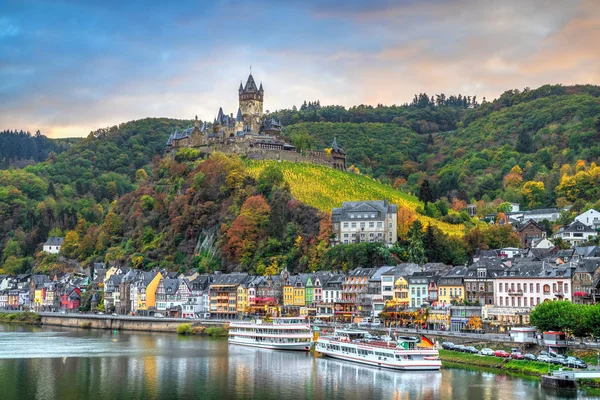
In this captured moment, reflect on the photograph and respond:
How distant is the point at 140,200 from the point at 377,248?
176 feet

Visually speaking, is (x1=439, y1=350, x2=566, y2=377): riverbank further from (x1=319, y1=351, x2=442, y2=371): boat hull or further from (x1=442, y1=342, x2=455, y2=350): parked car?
(x1=319, y1=351, x2=442, y2=371): boat hull

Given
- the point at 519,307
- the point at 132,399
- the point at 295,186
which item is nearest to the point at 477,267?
the point at 519,307

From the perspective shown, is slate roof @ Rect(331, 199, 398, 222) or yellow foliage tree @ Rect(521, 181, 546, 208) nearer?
slate roof @ Rect(331, 199, 398, 222)

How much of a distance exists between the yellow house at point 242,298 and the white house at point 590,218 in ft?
130

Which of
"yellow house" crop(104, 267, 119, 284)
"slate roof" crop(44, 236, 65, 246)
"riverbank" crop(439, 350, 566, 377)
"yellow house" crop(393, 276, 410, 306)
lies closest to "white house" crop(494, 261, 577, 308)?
"riverbank" crop(439, 350, 566, 377)

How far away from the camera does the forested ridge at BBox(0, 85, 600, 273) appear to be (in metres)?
109

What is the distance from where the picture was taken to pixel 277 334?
260 feet

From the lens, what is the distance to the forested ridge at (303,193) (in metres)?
109

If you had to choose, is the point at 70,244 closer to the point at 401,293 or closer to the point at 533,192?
the point at 533,192

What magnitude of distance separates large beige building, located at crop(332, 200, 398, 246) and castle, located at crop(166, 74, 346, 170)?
2980 centimetres

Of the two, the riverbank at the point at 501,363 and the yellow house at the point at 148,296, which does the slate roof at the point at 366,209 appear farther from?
the riverbank at the point at 501,363

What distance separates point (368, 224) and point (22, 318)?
4938 centimetres

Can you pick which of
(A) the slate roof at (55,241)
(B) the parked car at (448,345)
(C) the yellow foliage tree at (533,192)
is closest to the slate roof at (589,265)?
(B) the parked car at (448,345)

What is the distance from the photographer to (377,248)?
323 feet
